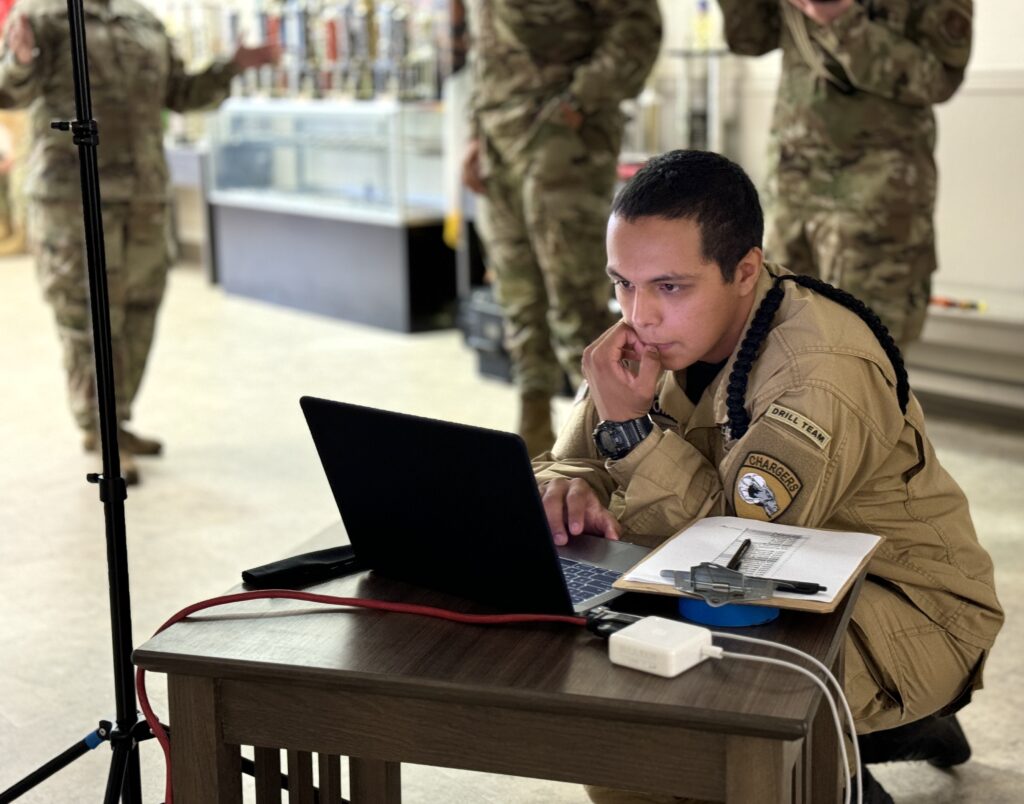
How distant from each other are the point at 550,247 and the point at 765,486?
2.60 metres

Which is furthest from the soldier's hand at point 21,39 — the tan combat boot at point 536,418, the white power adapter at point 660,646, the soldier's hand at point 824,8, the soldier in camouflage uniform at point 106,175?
the white power adapter at point 660,646

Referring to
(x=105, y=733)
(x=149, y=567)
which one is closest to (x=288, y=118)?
(x=149, y=567)

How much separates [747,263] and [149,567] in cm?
217

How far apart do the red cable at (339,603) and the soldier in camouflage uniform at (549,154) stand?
8.86ft

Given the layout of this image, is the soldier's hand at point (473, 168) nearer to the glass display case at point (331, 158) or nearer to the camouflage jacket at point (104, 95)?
the camouflage jacket at point (104, 95)

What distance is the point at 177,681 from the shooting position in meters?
1.32

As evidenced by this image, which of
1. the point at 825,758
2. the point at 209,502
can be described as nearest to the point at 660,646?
the point at 825,758

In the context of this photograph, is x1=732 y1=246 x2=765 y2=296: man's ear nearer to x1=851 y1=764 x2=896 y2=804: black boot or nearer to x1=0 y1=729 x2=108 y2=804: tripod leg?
x1=851 y1=764 x2=896 y2=804: black boot

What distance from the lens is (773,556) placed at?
4.73 ft

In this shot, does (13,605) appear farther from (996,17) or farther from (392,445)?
(996,17)

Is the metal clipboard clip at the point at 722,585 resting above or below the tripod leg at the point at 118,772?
above

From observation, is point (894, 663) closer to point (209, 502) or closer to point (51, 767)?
point (51, 767)

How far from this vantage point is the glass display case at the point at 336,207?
653 centimetres

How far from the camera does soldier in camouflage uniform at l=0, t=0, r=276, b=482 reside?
4.03 m
